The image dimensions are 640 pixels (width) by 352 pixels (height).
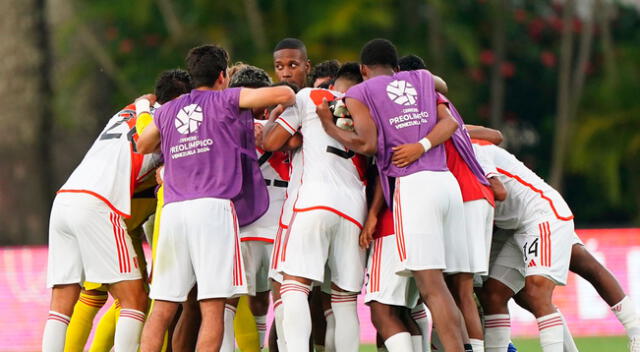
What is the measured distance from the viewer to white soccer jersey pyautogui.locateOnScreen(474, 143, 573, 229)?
33.1 ft

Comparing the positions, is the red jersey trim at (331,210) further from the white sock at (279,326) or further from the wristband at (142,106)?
the wristband at (142,106)

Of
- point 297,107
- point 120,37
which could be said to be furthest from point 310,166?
point 120,37

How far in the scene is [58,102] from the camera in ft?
76.2

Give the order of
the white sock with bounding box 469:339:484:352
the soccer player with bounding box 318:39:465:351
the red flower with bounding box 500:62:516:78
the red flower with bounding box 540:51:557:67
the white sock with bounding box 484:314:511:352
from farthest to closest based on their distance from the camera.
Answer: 1. the red flower with bounding box 540:51:557:67
2. the red flower with bounding box 500:62:516:78
3. the white sock with bounding box 484:314:511:352
4. the white sock with bounding box 469:339:484:352
5. the soccer player with bounding box 318:39:465:351

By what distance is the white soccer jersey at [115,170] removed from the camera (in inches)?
390

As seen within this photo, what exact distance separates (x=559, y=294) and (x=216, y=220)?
8290 millimetres

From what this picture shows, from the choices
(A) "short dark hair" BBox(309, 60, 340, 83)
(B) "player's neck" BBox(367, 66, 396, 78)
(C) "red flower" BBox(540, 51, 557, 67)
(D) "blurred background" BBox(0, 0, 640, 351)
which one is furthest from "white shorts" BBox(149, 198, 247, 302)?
(C) "red flower" BBox(540, 51, 557, 67)

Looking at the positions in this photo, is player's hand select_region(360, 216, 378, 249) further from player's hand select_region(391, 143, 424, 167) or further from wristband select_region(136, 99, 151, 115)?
wristband select_region(136, 99, 151, 115)

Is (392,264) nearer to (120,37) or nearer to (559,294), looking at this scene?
(559,294)

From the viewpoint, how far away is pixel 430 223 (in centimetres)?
898

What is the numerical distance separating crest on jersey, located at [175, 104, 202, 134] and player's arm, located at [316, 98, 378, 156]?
1.05 m

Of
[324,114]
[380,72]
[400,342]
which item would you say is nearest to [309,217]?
[324,114]

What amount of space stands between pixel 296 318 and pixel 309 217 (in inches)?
31.4

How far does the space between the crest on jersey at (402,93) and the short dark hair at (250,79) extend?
149 centimetres
